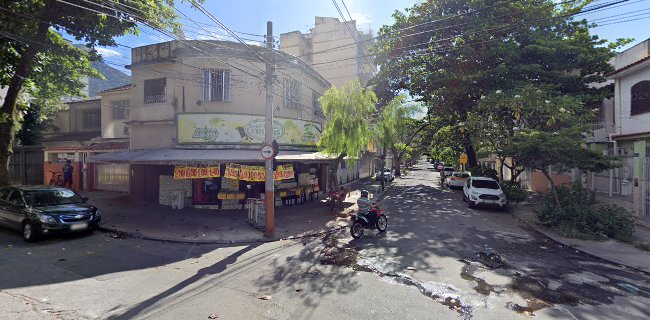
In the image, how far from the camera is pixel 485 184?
1614 cm

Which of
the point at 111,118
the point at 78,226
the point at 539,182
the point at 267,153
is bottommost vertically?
the point at 78,226

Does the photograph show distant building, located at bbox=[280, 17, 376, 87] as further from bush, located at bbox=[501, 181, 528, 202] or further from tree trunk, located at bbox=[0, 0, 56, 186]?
tree trunk, located at bbox=[0, 0, 56, 186]

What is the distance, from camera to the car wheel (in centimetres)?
839

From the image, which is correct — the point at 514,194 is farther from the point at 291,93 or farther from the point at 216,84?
the point at 216,84

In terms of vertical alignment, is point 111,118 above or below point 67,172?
above

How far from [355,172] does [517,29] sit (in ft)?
60.1

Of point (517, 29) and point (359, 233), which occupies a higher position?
point (517, 29)

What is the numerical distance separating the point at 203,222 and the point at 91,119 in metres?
16.9

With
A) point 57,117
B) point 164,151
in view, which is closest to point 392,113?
point 164,151

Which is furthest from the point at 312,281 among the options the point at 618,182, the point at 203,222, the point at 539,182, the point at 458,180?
the point at 539,182

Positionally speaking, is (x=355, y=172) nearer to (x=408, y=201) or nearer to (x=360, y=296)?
(x=408, y=201)

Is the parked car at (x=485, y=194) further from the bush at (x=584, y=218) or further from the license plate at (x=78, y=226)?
the license plate at (x=78, y=226)

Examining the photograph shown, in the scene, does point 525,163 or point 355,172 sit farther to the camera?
point 355,172

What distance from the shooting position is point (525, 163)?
12398mm
